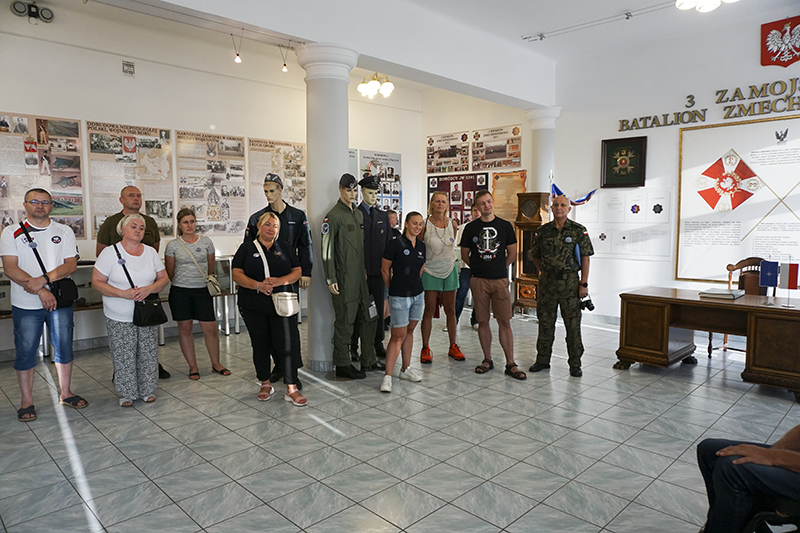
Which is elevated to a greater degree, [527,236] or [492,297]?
[527,236]

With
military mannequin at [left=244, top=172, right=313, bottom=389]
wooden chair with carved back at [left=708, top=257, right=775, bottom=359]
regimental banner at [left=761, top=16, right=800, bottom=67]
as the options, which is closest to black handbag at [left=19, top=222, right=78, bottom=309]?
military mannequin at [left=244, top=172, right=313, bottom=389]

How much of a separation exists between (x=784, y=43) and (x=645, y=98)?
1591 mm

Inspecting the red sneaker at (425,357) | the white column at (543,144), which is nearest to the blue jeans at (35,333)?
the red sneaker at (425,357)

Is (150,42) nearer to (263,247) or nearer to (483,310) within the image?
(263,247)

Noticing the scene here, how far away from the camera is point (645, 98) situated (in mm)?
7371

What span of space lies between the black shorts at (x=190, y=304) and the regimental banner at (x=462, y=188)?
5.47 m

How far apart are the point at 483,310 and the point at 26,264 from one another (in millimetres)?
3833

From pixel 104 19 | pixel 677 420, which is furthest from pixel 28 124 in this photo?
pixel 677 420

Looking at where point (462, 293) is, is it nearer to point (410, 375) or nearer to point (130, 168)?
point (410, 375)

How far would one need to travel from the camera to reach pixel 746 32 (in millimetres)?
6520

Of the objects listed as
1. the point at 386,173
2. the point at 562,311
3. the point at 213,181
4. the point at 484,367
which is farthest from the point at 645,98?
the point at 213,181

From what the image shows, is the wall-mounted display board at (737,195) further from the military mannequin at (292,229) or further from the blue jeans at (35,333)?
the blue jeans at (35,333)

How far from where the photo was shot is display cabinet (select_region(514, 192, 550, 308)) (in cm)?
795

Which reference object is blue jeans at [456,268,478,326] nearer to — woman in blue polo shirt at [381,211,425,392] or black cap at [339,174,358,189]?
woman in blue polo shirt at [381,211,425,392]
